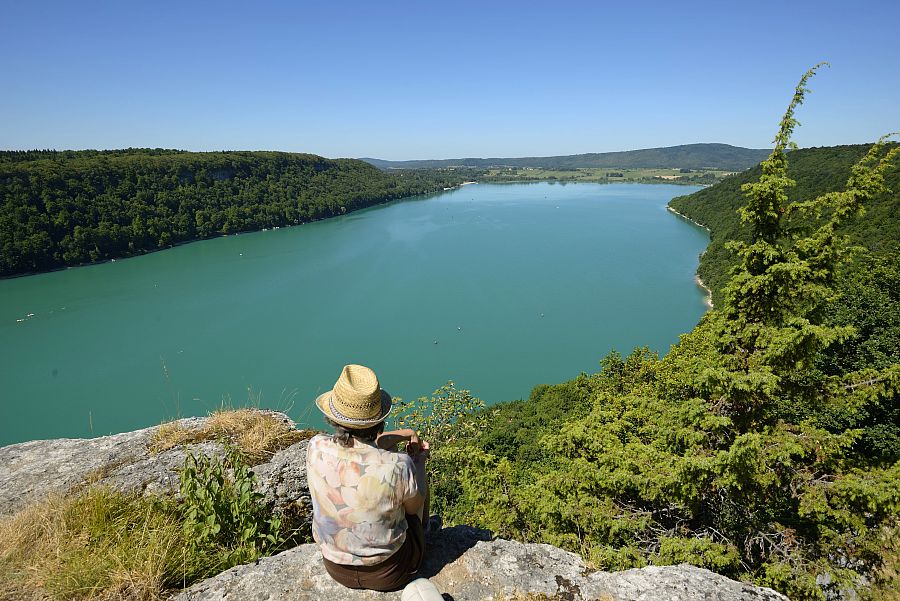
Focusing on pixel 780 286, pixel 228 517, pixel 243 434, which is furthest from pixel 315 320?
pixel 780 286

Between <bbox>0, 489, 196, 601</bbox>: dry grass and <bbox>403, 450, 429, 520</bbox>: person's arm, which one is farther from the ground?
<bbox>403, 450, 429, 520</bbox>: person's arm

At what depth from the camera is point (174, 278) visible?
44.6 metres

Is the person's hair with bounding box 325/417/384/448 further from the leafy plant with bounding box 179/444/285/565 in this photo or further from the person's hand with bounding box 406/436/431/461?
the leafy plant with bounding box 179/444/285/565

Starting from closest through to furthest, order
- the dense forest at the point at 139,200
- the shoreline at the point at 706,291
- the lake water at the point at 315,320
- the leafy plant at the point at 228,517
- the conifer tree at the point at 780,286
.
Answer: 1. the leafy plant at the point at 228,517
2. the conifer tree at the point at 780,286
3. the lake water at the point at 315,320
4. the shoreline at the point at 706,291
5. the dense forest at the point at 139,200

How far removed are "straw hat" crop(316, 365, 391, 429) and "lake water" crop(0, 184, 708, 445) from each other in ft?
27.0

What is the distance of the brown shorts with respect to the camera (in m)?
2.08

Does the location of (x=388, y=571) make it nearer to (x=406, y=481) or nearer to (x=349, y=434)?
(x=406, y=481)

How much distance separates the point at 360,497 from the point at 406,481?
0.72 feet

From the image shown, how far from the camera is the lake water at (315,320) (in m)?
23.5

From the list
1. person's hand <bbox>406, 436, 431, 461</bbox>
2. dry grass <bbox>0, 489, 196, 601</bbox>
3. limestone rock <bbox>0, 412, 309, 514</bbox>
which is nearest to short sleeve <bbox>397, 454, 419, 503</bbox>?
person's hand <bbox>406, 436, 431, 461</bbox>

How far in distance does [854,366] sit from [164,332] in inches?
1426

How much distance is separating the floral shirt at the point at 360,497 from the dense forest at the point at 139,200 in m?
59.6

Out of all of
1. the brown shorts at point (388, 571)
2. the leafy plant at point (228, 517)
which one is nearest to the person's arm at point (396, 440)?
the brown shorts at point (388, 571)

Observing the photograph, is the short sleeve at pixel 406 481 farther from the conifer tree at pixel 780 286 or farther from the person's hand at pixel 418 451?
the conifer tree at pixel 780 286
